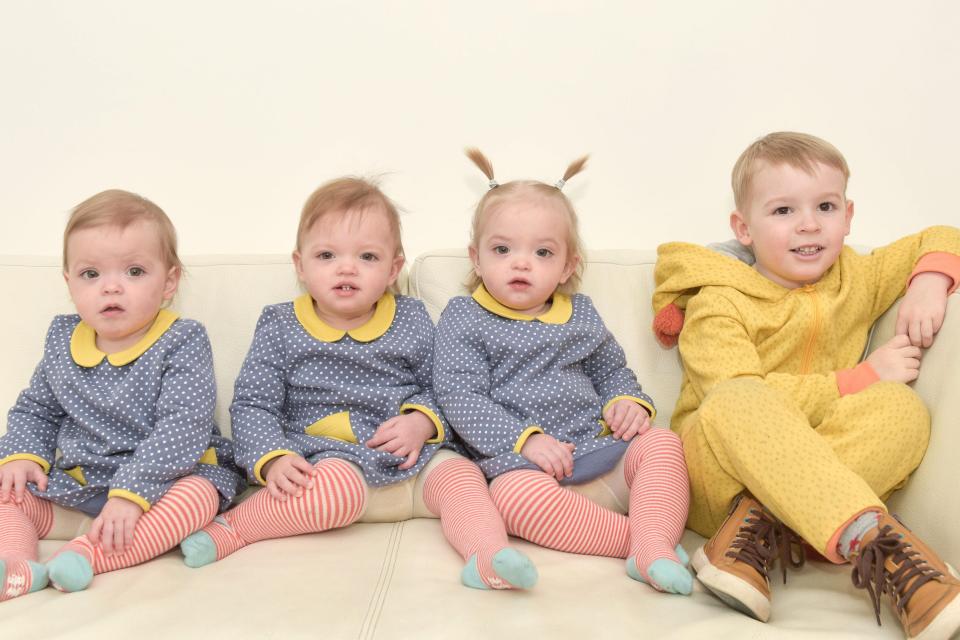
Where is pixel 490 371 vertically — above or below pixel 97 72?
below

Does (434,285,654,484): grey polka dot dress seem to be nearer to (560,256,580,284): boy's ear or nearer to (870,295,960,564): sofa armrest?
(560,256,580,284): boy's ear

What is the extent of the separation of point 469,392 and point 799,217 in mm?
705

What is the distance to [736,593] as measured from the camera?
1.21 m

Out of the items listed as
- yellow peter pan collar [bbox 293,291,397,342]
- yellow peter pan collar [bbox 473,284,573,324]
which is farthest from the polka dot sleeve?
yellow peter pan collar [bbox 473,284,573,324]

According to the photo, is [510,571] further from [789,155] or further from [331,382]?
[789,155]

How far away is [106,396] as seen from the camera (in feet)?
5.09

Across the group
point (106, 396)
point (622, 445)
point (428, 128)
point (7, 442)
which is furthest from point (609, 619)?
point (428, 128)

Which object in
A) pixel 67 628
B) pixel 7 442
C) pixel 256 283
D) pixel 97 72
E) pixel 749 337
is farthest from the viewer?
pixel 97 72

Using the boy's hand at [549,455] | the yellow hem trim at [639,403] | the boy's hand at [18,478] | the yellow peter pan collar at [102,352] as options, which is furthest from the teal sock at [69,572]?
the yellow hem trim at [639,403]

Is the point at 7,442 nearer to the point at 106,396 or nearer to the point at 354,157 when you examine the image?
the point at 106,396

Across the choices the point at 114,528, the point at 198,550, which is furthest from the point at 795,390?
the point at 114,528

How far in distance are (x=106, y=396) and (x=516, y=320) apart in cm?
77

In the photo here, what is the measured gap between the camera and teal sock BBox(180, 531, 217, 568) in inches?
54.9

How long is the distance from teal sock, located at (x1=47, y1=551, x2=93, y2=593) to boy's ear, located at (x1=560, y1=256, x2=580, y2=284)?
100cm
